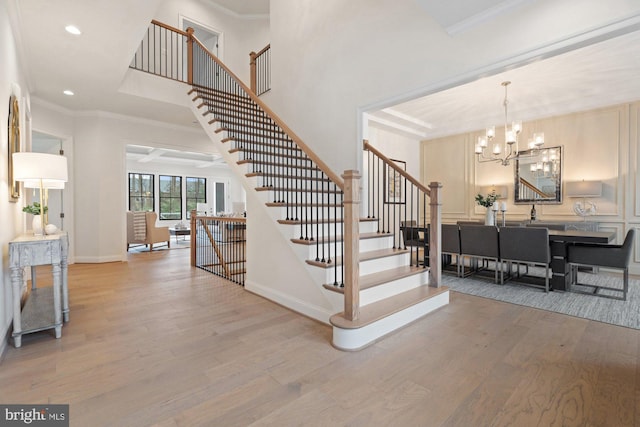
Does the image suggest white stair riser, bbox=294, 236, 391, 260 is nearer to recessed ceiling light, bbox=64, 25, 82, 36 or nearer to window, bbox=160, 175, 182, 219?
recessed ceiling light, bbox=64, 25, 82, 36

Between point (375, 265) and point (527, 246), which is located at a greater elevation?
point (527, 246)

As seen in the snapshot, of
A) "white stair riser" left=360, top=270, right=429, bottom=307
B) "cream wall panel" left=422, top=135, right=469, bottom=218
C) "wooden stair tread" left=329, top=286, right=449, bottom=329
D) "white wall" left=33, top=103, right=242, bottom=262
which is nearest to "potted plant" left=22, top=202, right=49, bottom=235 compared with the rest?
"wooden stair tread" left=329, top=286, right=449, bottom=329

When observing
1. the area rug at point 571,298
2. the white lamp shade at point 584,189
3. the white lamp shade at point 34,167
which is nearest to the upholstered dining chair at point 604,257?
the area rug at point 571,298

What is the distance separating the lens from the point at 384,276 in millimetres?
2996

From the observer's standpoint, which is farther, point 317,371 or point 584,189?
point 584,189

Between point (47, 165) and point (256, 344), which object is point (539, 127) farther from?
point (47, 165)

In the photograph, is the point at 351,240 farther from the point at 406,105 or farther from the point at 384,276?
the point at 406,105

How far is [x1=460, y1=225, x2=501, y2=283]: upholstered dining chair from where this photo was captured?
13.6 ft

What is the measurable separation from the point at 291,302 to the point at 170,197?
36.7 feet

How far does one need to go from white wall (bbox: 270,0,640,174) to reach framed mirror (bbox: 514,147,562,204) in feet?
13.3

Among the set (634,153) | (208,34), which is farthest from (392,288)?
(208,34)

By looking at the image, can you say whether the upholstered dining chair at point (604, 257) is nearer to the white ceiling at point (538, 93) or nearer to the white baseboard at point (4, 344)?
the white ceiling at point (538, 93)

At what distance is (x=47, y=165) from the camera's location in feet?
8.44

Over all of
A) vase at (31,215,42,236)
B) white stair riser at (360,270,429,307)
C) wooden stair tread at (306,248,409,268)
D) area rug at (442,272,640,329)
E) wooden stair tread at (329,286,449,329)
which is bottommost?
area rug at (442,272,640,329)
